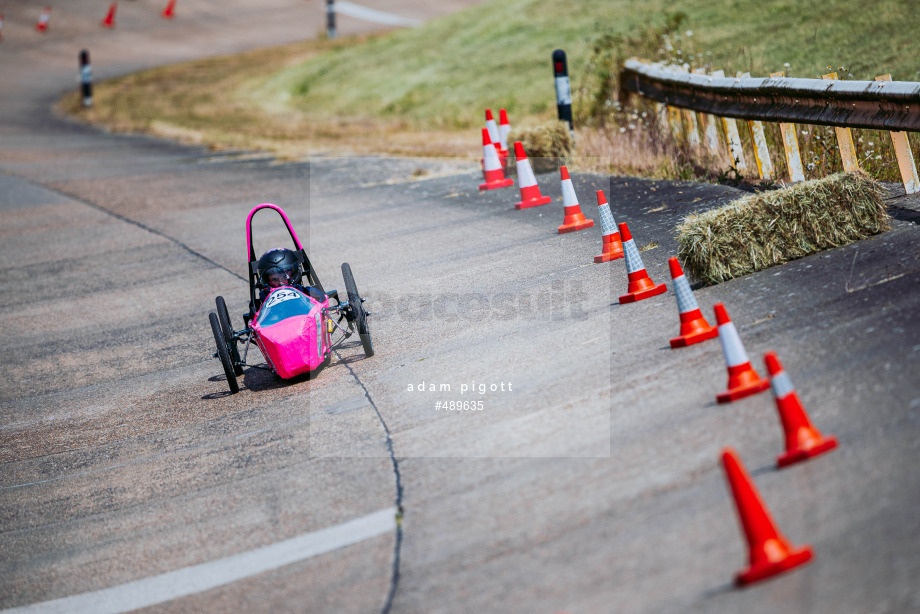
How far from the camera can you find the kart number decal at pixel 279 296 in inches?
317

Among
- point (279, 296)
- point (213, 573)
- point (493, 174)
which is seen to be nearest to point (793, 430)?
point (213, 573)

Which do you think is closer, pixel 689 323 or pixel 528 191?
pixel 689 323

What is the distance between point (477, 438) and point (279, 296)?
9.32ft

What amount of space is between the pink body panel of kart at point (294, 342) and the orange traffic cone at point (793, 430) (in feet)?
13.9

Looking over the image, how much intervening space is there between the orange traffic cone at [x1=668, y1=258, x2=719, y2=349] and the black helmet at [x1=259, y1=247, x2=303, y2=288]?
357 centimetres

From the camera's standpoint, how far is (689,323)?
264 inches

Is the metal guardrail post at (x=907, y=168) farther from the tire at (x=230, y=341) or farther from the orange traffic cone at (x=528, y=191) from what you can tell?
the tire at (x=230, y=341)

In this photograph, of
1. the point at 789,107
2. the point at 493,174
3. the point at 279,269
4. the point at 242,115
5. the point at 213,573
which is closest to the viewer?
the point at 213,573

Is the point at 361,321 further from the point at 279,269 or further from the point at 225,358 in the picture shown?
the point at 225,358

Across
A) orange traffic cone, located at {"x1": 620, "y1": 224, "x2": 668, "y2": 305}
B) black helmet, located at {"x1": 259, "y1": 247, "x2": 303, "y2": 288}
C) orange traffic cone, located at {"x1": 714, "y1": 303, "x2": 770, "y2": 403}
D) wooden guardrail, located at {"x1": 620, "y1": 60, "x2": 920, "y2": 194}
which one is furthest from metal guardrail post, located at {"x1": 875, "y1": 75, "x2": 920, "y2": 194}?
black helmet, located at {"x1": 259, "y1": 247, "x2": 303, "y2": 288}

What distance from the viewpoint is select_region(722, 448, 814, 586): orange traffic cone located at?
3902 millimetres

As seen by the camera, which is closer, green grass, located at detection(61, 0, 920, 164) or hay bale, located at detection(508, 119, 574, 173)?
hay bale, located at detection(508, 119, 574, 173)

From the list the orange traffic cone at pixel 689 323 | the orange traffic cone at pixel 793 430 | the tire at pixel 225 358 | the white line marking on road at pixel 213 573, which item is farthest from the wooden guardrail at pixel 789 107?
the tire at pixel 225 358

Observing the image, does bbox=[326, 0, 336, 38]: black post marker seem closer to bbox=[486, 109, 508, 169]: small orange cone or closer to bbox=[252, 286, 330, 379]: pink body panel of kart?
bbox=[486, 109, 508, 169]: small orange cone
